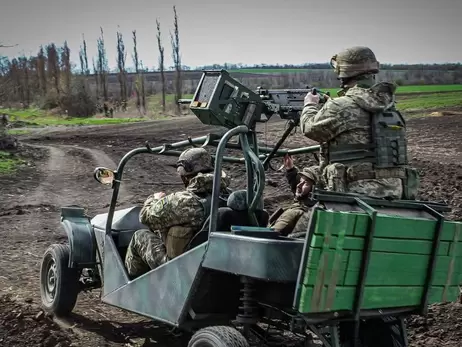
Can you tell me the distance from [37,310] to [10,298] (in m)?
0.53

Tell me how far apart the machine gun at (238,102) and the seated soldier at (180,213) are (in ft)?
1.03

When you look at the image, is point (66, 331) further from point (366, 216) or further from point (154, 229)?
point (366, 216)

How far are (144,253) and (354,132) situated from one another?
1.77 metres

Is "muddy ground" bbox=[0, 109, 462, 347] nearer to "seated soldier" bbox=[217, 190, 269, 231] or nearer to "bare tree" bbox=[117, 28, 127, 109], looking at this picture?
"seated soldier" bbox=[217, 190, 269, 231]

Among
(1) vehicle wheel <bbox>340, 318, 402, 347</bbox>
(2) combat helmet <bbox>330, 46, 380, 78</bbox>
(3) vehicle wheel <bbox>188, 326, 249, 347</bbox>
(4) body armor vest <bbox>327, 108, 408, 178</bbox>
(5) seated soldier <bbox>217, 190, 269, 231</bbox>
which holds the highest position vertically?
(2) combat helmet <bbox>330, 46, 380, 78</bbox>

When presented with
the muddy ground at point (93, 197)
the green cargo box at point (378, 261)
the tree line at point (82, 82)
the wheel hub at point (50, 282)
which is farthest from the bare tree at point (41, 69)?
the green cargo box at point (378, 261)

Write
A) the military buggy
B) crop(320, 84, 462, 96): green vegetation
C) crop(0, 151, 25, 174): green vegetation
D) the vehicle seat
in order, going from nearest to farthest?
the military buggy
the vehicle seat
crop(0, 151, 25, 174): green vegetation
crop(320, 84, 462, 96): green vegetation

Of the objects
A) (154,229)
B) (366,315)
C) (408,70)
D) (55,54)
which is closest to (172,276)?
(154,229)

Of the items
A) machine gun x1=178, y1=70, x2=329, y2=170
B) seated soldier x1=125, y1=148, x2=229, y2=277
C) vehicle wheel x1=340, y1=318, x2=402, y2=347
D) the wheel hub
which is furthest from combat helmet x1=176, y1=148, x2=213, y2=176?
the wheel hub

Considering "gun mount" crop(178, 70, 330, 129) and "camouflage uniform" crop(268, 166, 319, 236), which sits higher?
"gun mount" crop(178, 70, 330, 129)

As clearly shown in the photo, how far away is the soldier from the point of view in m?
5.73

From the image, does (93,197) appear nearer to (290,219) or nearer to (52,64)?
(290,219)

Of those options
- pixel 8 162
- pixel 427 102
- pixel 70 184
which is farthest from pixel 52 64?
pixel 70 184

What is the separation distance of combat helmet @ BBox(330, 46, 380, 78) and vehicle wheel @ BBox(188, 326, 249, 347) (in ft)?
6.33
